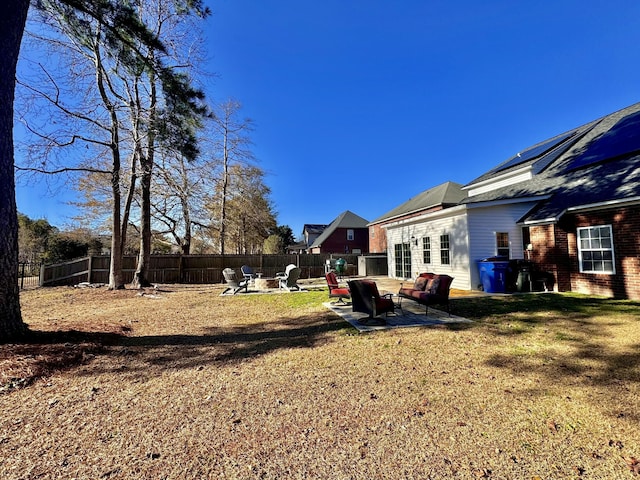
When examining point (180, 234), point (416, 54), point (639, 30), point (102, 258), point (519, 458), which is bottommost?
point (519, 458)

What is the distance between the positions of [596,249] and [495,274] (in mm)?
2967

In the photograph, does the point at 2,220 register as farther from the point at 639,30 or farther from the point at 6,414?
the point at 639,30

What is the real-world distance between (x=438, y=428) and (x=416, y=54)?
1674cm

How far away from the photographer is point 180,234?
78.6 ft

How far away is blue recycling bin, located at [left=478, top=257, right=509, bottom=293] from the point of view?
33.8 feet

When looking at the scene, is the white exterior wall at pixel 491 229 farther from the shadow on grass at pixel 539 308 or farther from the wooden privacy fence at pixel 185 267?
the wooden privacy fence at pixel 185 267

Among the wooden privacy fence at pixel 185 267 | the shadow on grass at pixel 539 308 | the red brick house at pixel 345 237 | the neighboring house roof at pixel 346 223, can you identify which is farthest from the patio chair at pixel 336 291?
the neighboring house roof at pixel 346 223

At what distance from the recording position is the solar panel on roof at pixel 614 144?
34.9 feet

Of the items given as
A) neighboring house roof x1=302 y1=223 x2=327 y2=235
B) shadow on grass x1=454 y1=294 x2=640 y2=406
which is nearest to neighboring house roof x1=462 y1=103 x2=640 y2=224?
shadow on grass x1=454 y1=294 x2=640 y2=406

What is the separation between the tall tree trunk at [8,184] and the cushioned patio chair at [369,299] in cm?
610

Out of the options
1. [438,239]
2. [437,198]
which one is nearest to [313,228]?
[437,198]

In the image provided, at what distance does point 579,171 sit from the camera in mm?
11695

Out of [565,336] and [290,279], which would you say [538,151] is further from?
[290,279]

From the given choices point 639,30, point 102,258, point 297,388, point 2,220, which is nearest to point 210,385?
point 297,388
